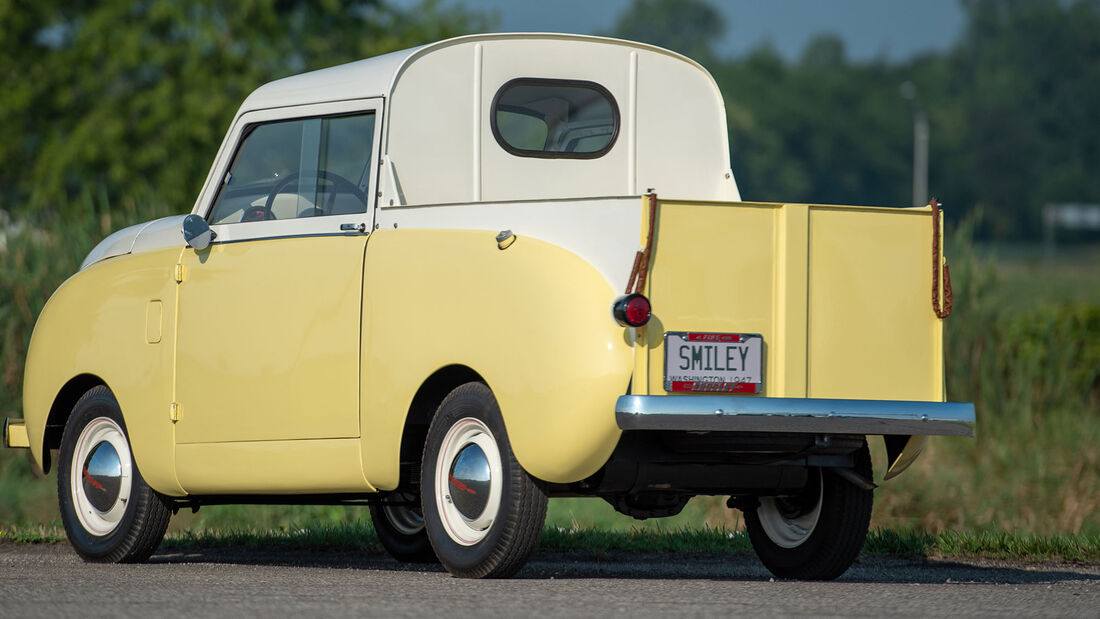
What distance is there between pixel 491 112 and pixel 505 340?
63.4 inches

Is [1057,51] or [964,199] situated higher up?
[1057,51]

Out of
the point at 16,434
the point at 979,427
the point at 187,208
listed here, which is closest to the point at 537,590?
the point at 16,434

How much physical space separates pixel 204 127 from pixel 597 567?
66.9 feet

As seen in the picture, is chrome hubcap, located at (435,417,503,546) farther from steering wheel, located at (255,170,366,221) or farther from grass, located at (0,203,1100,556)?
grass, located at (0,203,1100,556)

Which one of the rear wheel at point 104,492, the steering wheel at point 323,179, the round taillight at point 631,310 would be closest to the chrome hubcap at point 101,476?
the rear wheel at point 104,492

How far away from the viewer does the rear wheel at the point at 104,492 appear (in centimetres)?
784

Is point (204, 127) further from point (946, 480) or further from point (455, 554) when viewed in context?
point (455, 554)

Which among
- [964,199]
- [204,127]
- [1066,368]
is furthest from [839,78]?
[1066,368]

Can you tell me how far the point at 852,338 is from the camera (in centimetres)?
639

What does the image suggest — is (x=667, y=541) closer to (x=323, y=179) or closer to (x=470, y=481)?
(x=470, y=481)

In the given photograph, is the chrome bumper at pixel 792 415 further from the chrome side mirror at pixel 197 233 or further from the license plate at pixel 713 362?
the chrome side mirror at pixel 197 233

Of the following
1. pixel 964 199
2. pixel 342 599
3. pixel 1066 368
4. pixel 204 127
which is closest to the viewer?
pixel 342 599

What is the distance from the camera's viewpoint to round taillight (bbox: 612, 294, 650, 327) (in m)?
5.91

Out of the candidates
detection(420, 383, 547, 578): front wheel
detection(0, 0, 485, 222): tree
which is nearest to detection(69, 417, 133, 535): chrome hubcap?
detection(420, 383, 547, 578): front wheel
